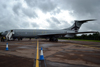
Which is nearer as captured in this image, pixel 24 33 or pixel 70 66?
pixel 70 66

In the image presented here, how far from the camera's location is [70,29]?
26469 mm

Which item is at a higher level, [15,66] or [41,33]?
[41,33]

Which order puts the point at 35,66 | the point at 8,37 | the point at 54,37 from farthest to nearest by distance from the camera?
the point at 54,37 < the point at 8,37 < the point at 35,66

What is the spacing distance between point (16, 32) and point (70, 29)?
54.6 ft

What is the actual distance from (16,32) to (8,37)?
273cm

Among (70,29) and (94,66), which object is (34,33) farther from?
(94,66)

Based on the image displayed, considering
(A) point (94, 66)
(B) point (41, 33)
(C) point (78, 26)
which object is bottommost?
(A) point (94, 66)

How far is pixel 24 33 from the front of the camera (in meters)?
24.0

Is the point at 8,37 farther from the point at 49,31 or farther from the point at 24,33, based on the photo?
the point at 49,31

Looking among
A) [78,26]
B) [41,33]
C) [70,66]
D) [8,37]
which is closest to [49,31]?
[41,33]

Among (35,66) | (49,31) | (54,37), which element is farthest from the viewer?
(49,31)

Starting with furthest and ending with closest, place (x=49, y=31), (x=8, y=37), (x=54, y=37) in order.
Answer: (x=49, y=31) < (x=54, y=37) < (x=8, y=37)

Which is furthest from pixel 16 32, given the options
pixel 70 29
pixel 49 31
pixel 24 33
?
pixel 70 29

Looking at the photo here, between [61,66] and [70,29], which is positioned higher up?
[70,29]
